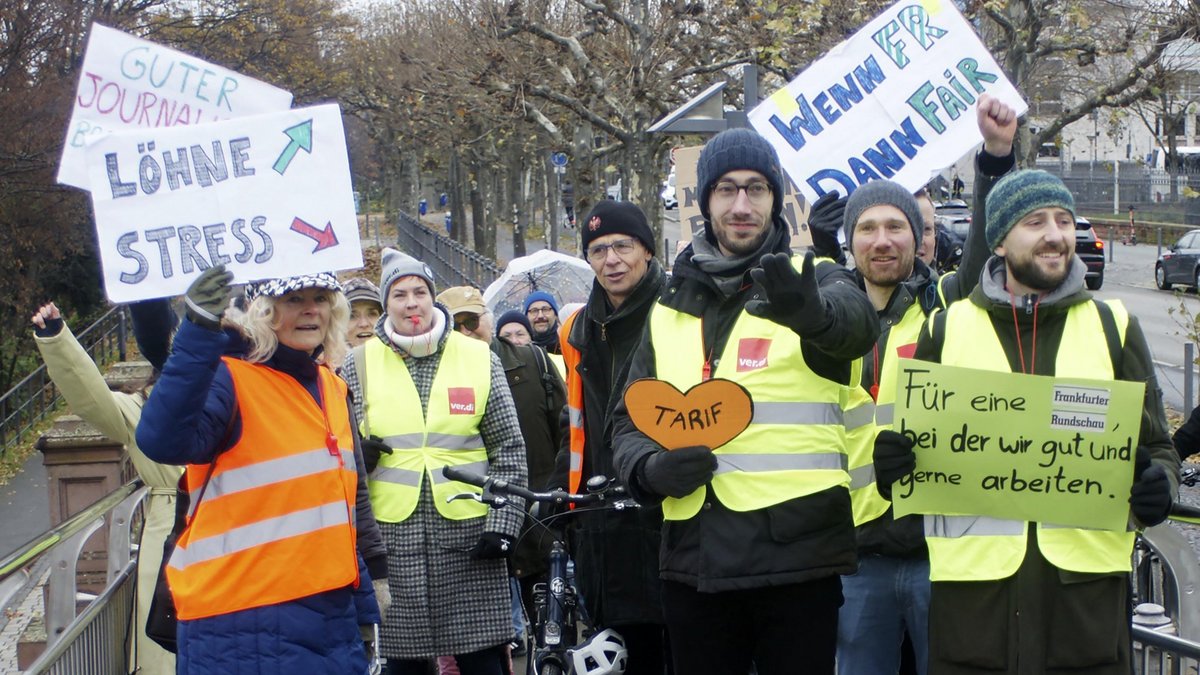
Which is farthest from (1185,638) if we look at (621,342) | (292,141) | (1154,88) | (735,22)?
(735,22)

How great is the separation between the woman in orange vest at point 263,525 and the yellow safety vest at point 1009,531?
164 centimetres

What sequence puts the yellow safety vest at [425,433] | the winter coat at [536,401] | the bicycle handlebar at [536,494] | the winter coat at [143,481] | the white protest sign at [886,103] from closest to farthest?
the bicycle handlebar at [536,494]
the winter coat at [143,481]
the yellow safety vest at [425,433]
the white protest sign at [886,103]
the winter coat at [536,401]

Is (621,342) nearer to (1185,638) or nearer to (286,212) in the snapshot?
(286,212)

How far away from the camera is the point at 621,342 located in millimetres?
4734

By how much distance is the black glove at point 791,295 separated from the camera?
3182 millimetres

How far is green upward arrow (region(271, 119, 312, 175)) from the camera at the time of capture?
437cm

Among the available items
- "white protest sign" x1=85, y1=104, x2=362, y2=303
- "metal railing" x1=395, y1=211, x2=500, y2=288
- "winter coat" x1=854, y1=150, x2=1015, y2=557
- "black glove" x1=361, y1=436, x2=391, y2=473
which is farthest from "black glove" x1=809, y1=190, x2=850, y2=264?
"metal railing" x1=395, y1=211, x2=500, y2=288

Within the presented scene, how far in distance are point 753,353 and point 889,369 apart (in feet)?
2.49

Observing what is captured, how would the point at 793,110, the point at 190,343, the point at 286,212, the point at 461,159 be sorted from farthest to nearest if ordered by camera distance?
1. the point at 461,159
2. the point at 793,110
3. the point at 286,212
4. the point at 190,343

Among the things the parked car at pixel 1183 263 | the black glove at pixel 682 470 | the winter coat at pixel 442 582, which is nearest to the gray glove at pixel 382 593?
the winter coat at pixel 442 582

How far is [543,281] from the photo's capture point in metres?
10.4

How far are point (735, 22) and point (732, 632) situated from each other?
18543 mm

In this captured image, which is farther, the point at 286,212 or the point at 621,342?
the point at 621,342

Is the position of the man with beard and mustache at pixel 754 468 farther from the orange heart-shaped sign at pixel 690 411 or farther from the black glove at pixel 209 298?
the black glove at pixel 209 298
